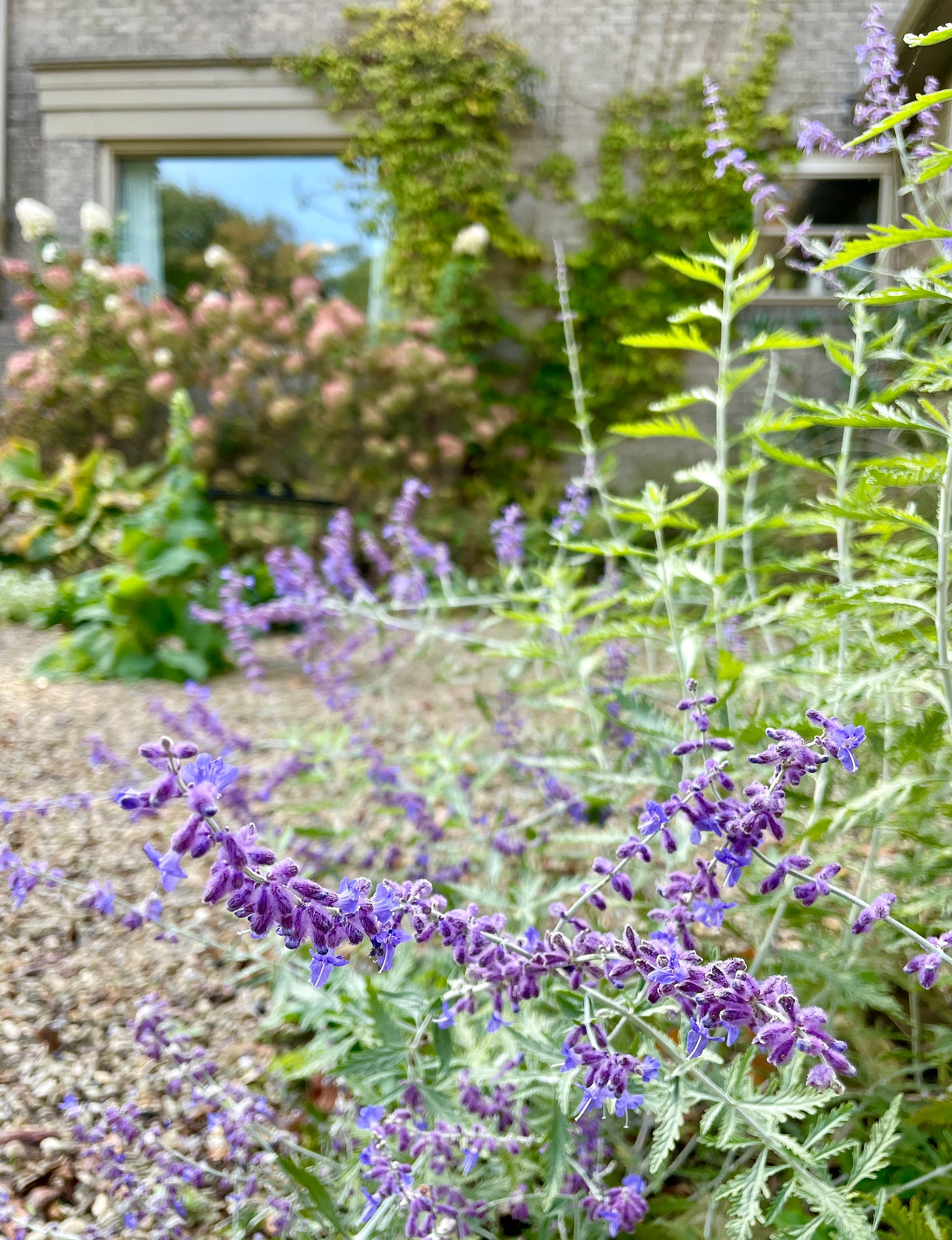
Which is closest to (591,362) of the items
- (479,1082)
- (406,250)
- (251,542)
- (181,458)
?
(406,250)

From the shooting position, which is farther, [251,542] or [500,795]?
[251,542]

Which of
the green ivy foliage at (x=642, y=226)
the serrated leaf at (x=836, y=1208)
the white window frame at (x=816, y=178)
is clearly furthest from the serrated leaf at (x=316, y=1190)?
the green ivy foliage at (x=642, y=226)

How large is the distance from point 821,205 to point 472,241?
2349 millimetres

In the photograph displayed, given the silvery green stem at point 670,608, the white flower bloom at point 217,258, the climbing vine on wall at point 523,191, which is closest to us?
the silvery green stem at point 670,608

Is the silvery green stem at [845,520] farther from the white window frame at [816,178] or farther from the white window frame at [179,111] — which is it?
the white window frame at [179,111]

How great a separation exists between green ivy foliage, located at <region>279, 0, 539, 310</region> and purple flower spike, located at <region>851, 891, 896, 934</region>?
6.54 meters

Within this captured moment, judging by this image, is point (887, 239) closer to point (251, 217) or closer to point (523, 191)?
point (523, 191)

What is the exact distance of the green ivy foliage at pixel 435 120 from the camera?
6801 mm

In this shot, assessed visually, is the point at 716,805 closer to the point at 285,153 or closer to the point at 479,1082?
the point at 479,1082

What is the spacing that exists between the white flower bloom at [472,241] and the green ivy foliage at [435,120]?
0.22 meters

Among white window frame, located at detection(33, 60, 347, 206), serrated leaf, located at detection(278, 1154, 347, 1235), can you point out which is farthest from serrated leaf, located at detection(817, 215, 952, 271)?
white window frame, located at detection(33, 60, 347, 206)

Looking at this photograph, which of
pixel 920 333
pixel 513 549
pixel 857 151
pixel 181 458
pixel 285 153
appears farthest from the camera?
pixel 285 153

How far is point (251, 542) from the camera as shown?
5746mm

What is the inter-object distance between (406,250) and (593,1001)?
22.4ft
